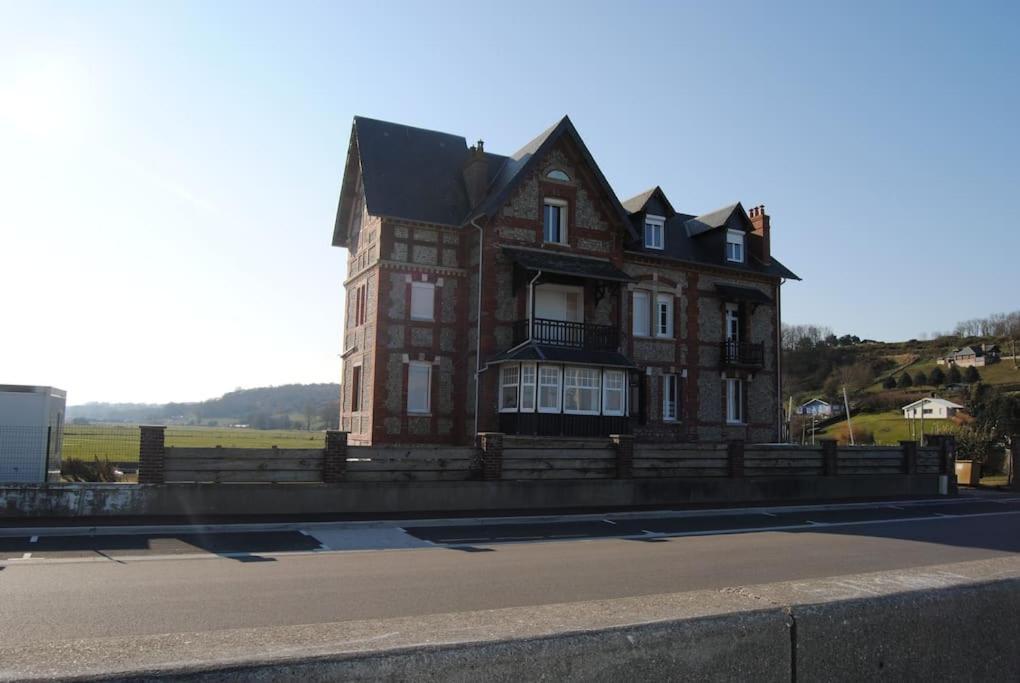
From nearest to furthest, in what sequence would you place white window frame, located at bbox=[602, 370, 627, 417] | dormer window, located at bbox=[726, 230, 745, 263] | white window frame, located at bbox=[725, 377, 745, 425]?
white window frame, located at bbox=[602, 370, 627, 417], white window frame, located at bbox=[725, 377, 745, 425], dormer window, located at bbox=[726, 230, 745, 263]

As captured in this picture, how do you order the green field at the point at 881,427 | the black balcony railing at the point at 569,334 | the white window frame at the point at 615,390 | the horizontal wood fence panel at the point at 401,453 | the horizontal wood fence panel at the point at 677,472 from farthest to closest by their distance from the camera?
the green field at the point at 881,427
the white window frame at the point at 615,390
the black balcony railing at the point at 569,334
the horizontal wood fence panel at the point at 677,472
the horizontal wood fence panel at the point at 401,453

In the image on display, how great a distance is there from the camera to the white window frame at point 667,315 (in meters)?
34.4

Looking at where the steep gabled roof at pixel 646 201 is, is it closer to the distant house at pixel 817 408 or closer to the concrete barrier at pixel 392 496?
the concrete barrier at pixel 392 496

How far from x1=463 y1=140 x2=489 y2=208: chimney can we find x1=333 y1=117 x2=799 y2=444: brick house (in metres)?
0.07

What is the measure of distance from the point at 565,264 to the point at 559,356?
3.77 m

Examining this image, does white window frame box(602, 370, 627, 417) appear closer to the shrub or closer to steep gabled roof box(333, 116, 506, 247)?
steep gabled roof box(333, 116, 506, 247)

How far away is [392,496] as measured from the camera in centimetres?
1830

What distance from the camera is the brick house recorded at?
94.7ft

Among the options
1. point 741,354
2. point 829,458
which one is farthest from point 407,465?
point 741,354

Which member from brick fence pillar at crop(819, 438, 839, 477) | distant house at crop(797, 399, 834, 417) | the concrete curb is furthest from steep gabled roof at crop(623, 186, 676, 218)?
distant house at crop(797, 399, 834, 417)

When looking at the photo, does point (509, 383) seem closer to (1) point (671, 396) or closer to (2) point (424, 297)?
(2) point (424, 297)

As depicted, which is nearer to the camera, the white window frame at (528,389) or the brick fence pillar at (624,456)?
the brick fence pillar at (624,456)

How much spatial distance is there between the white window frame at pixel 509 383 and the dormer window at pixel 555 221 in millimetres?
5433

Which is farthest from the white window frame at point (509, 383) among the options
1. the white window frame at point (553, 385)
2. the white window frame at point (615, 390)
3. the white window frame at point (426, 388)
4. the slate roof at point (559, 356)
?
the white window frame at point (615, 390)
